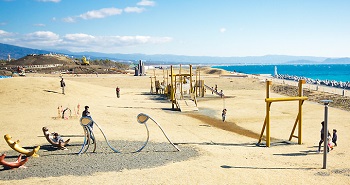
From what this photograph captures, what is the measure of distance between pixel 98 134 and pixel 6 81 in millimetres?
18591

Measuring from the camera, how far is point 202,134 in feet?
63.6

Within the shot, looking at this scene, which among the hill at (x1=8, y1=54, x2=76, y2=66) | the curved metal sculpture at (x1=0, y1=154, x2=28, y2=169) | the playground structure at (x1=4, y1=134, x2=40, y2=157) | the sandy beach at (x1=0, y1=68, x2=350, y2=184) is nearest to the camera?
the sandy beach at (x1=0, y1=68, x2=350, y2=184)

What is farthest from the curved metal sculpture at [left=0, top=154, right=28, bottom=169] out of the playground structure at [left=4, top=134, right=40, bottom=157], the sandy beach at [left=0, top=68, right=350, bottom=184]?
the playground structure at [left=4, top=134, right=40, bottom=157]

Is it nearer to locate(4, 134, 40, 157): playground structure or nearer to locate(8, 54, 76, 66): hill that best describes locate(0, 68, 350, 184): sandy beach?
locate(4, 134, 40, 157): playground structure

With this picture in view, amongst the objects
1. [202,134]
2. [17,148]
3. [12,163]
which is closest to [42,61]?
[202,134]

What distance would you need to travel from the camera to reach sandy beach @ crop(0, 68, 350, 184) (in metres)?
11.9

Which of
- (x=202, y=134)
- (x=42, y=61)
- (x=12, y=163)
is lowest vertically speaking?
(x=202, y=134)

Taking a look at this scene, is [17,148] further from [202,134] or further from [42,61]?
[42,61]

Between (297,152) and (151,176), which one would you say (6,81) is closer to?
(151,176)

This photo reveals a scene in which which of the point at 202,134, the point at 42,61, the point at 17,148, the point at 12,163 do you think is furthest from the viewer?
the point at 42,61

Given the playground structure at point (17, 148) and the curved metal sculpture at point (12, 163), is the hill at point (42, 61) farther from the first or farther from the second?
the curved metal sculpture at point (12, 163)

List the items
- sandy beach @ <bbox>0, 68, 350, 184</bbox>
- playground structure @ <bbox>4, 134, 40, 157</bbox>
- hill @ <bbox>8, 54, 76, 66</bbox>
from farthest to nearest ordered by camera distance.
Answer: hill @ <bbox>8, 54, 76, 66</bbox>, playground structure @ <bbox>4, 134, 40, 157</bbox>, sandy beach @ <bbox>0, 68, 350, 184</bbox>

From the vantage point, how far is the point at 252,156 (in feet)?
48.1

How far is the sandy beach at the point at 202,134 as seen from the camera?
11.9 metres
